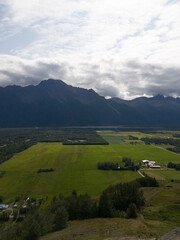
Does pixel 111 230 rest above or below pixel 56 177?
above

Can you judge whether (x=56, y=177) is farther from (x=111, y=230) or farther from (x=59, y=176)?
(x=111, y=230)

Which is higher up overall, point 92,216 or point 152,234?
point 152,234

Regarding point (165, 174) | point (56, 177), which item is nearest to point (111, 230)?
point (56, 177)

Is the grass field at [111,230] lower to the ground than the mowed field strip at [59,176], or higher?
higher

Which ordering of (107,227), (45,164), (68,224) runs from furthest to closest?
1. (45,164)
2. (68,224)
3. (107,227)

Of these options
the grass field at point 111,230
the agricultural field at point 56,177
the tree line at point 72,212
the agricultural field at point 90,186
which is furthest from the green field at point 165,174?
the grass field at point 111,230

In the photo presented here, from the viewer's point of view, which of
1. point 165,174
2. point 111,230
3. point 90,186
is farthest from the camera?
point 165,174

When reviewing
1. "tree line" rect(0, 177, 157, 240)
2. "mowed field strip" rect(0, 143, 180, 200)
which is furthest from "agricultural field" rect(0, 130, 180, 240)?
"tree line" rect(0, 177, 157, 240)

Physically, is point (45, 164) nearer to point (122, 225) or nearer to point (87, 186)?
point (87, 186)

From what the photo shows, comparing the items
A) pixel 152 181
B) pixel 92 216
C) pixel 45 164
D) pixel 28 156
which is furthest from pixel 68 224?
pixel 28 156

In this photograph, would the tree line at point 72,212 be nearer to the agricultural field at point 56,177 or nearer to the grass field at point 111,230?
the grass field at point 111,230

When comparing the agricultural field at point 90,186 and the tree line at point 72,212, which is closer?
the tree line at point 72,212
